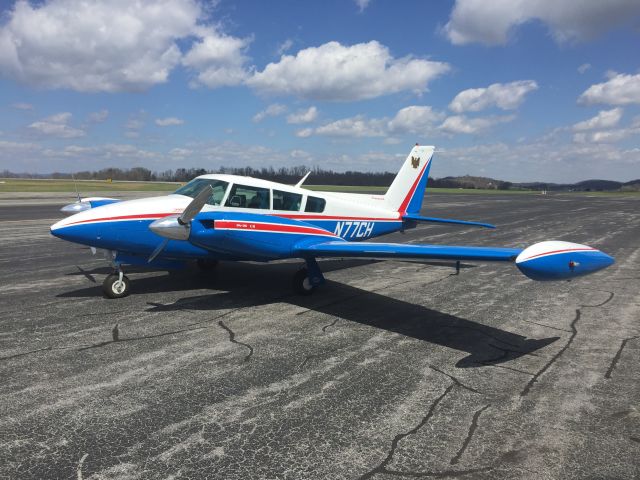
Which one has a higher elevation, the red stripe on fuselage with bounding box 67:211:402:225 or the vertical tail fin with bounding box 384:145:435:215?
the vertical tail fin with bounding box 384:145:435:215

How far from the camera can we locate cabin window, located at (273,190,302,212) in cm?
1009

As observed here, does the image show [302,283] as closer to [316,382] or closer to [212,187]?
[212,187]

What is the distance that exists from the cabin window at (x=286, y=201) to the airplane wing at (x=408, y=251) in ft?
3.93

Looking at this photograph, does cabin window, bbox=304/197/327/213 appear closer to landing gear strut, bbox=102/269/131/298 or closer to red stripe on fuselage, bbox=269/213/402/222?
red stripe on fuselage, bbox=269/213/402/222

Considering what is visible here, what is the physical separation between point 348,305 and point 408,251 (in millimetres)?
2230

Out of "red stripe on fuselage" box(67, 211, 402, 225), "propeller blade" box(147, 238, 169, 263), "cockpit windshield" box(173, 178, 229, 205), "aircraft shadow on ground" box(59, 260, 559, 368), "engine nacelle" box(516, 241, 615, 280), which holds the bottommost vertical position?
"aircraft shadow on ground" box(59, 260, 559, 368)

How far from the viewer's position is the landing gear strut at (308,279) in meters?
9.78

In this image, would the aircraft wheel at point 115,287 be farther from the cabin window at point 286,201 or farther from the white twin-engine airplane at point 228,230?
the cabin window at point 286,201

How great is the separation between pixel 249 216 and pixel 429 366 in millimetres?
4739

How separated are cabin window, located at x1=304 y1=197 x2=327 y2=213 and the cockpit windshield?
7.02ft

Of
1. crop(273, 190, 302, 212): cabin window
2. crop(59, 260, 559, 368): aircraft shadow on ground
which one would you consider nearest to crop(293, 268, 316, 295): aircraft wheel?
crop(59, 260, 559, 368): aircraft shadow on ground

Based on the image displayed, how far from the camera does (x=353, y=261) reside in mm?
14461

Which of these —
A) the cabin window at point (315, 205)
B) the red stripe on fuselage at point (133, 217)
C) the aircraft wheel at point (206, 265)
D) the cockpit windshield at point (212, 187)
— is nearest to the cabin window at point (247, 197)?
the cockpit windshield at point (212, 187)

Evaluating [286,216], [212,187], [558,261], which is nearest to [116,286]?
[212,187]
